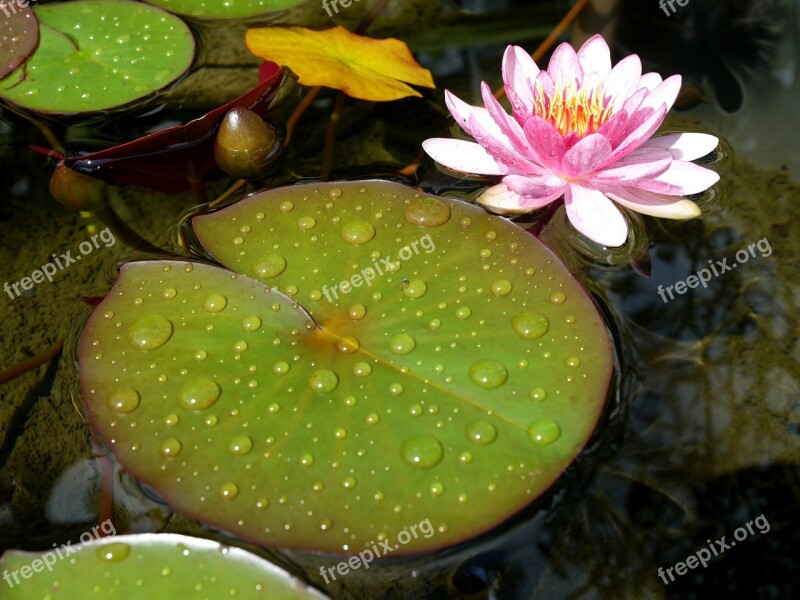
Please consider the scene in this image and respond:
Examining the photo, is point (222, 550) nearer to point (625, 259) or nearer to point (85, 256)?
point (85, 256)

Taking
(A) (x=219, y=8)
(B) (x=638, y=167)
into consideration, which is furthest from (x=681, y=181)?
(A) (x=219, y=8)

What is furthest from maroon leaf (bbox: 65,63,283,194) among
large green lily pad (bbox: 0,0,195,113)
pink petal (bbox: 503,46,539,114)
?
pink petal (bbox: 503,46,539,114)

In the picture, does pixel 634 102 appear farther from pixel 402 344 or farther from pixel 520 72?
pixel 402 344

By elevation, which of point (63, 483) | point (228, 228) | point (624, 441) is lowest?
point (63, 483)

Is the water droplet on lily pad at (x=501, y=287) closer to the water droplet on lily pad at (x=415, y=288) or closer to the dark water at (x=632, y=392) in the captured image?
the water droplet on lily pad at (x=415, y=288)

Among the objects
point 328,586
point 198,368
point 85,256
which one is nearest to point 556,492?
point 328,586
